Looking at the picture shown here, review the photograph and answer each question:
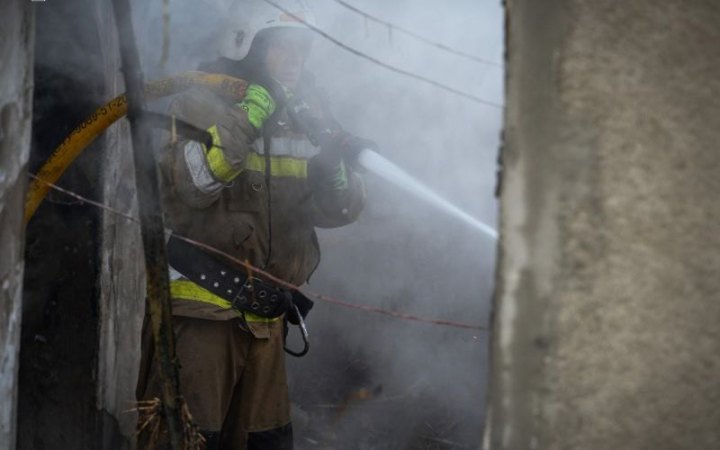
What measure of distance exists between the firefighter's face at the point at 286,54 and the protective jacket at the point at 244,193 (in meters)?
0.20

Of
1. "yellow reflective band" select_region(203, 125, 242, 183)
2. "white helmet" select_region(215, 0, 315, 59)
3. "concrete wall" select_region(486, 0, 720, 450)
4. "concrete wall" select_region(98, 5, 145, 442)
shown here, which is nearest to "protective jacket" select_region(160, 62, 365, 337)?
"yellow reflective band" select_region(203, 125, 242, 183)

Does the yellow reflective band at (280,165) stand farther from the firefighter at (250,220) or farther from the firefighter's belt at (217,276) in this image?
the firefighter's belt at (217,276)

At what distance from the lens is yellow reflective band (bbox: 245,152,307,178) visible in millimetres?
3943

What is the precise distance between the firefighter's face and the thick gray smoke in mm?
1055

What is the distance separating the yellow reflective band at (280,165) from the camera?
394 cm

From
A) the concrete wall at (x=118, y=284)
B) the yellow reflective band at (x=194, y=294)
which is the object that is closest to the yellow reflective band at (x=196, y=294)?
the yellow reflective band at (x=194, y=294)

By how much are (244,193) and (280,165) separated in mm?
237

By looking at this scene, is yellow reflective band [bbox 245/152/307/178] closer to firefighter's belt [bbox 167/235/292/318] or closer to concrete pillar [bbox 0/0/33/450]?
firefighter's belt [bbox 167/235/292/318]

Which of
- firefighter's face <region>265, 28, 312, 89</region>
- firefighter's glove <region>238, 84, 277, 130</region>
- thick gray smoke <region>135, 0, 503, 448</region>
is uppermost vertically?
firefighter's face <region>265, 28, 312, 89</region>

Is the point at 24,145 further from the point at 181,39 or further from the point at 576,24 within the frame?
the point at 181,39

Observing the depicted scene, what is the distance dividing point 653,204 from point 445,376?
4390 millimetres

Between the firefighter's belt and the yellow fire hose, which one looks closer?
the yellow fire hose

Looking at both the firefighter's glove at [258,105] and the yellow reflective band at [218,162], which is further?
the firefighter's glove at [258,105]

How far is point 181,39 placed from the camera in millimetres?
5203
